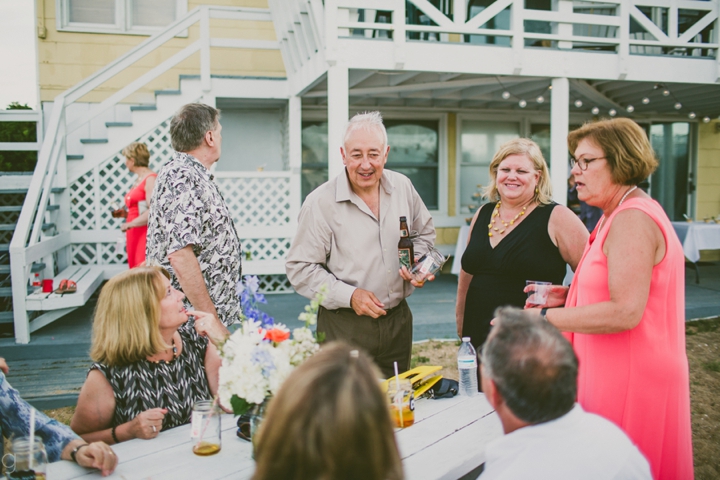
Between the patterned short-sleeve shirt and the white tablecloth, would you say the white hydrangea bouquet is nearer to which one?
the patterned short-sleeve shirt

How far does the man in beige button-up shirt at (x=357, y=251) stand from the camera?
2.87 m

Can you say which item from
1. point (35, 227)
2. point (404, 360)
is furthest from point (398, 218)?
point (35, 227)

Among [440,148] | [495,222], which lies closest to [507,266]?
[495,222]

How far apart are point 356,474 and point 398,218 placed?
7.06 ft

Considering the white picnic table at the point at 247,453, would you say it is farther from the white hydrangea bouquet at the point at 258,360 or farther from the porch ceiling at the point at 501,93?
the porch ceiling at the point at 501,93

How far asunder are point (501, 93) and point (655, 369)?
24.7ft

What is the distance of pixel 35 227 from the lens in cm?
604

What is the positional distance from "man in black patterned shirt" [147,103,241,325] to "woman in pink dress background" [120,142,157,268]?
10.9ft

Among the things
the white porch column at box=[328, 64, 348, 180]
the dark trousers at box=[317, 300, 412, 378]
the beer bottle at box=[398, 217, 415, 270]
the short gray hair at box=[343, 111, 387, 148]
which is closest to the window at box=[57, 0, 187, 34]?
the white porch column at box=[328, 64, 348, 180]

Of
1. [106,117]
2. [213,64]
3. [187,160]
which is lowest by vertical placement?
[187,160]

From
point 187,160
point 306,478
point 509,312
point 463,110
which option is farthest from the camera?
point 463,110

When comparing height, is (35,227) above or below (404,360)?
above

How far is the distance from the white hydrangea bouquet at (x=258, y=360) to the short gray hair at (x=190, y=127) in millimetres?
1560

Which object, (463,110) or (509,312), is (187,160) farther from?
(463,110)
